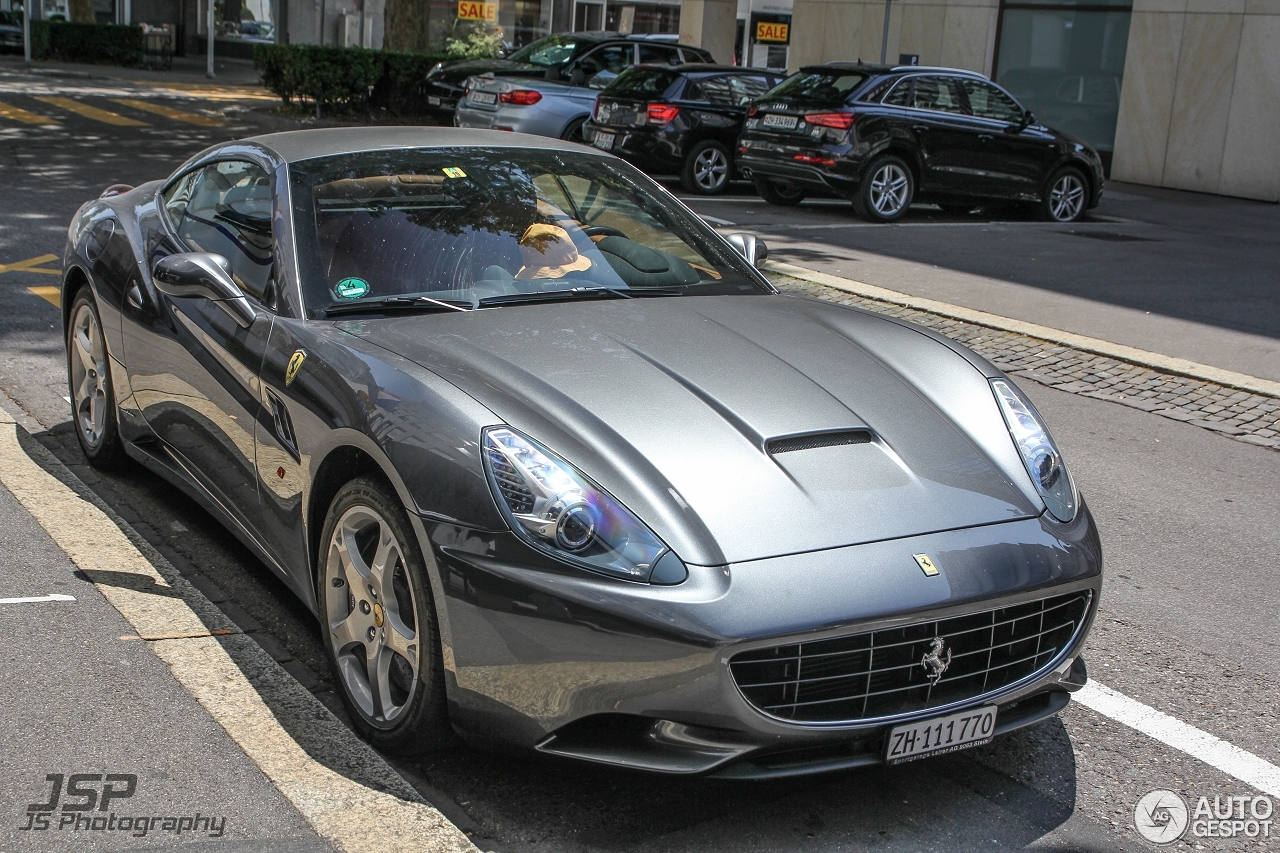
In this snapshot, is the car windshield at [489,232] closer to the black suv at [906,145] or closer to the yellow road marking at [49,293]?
the yellow road marking at [49,293]

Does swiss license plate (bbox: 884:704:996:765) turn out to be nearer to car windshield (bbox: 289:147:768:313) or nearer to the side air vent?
the side air vent

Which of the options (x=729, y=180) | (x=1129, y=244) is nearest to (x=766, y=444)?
(x=1129, y=244)

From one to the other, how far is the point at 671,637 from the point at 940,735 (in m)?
0.68

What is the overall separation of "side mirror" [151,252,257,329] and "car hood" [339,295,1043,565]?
1.45ft

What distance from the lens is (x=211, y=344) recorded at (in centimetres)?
423

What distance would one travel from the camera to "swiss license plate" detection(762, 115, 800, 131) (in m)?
14.3

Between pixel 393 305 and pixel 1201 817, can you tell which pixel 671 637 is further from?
pixel 393 305

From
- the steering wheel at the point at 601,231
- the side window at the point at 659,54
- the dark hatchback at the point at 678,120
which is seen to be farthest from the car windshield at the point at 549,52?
the steering wheel at the point at 601,231

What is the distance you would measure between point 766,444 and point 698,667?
0.66m

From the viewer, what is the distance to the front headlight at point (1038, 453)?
346cm

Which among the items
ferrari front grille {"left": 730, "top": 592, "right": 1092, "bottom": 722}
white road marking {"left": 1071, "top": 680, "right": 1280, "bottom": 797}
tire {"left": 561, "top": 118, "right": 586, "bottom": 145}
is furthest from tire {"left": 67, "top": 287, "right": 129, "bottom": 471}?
tire {"left": 561, "top": 118, "right": 586, "bottom": 145}

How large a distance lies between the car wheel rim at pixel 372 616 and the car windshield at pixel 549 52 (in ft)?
53.3

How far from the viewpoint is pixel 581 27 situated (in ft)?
135

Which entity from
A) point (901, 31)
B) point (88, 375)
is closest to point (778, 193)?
point (901, 31)
